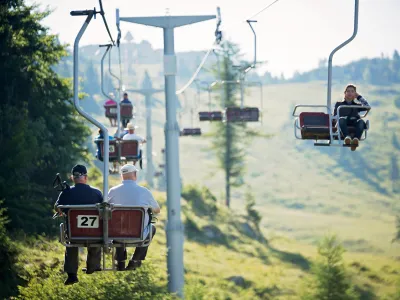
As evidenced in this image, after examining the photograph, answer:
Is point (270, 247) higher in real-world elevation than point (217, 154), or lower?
lower

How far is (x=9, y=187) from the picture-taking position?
2794 cm

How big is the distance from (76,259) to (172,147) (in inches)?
458

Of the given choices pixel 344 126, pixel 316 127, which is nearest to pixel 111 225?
pixel 316 127

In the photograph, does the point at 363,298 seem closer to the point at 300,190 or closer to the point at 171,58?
the point at 171,58

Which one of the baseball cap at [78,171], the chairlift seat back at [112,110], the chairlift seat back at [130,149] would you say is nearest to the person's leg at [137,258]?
the baseball cap at [78,171]

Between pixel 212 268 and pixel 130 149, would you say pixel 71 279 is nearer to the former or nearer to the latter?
pixel 130 149

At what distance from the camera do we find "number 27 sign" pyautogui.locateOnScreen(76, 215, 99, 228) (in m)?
12.9

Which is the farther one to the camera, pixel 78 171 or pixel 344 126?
pixel 344 126

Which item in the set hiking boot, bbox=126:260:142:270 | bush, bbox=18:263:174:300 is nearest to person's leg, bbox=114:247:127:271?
hiking boot, bbox=126:260:142:270

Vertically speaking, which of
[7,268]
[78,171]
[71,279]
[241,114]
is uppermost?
[241,114]

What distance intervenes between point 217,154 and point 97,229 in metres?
61.3

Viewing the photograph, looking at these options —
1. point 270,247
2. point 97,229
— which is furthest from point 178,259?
point 270,247

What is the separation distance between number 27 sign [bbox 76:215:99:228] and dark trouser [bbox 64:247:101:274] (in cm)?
101

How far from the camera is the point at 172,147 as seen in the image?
25.7m
